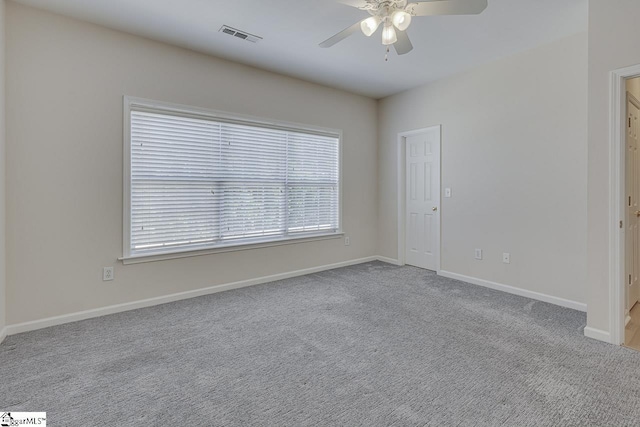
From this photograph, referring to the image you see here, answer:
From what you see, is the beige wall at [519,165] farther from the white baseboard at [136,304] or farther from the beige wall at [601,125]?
the white baseboard at [136,304]

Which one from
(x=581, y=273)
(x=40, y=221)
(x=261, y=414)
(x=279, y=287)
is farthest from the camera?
(x=279, y=287)

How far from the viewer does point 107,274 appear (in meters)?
2.98

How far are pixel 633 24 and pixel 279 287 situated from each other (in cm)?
389

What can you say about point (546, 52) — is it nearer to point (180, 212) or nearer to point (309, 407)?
point (309, 407)

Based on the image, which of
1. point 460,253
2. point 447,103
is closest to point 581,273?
point 460,253

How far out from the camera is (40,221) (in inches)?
105

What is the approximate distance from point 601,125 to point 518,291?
1936 mm

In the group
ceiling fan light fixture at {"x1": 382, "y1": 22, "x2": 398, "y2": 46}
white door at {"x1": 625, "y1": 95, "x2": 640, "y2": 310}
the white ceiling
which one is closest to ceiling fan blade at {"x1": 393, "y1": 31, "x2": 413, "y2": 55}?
ceiling fan light fixture at {"x1": 382, "y1": 22, "x2": 398, "y2": 46}

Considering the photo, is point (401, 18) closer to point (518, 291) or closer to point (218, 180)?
point (218, 180)

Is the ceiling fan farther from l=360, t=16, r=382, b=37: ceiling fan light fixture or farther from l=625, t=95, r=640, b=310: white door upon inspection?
l=625, t=95, r=640, b=310: white door

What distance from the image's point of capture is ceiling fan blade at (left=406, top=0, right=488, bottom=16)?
5.95 feet

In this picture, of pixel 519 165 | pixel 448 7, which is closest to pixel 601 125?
pixel 519 165

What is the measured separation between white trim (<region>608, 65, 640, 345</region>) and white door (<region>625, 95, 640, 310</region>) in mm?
380

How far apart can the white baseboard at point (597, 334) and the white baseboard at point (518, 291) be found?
0.70 m
